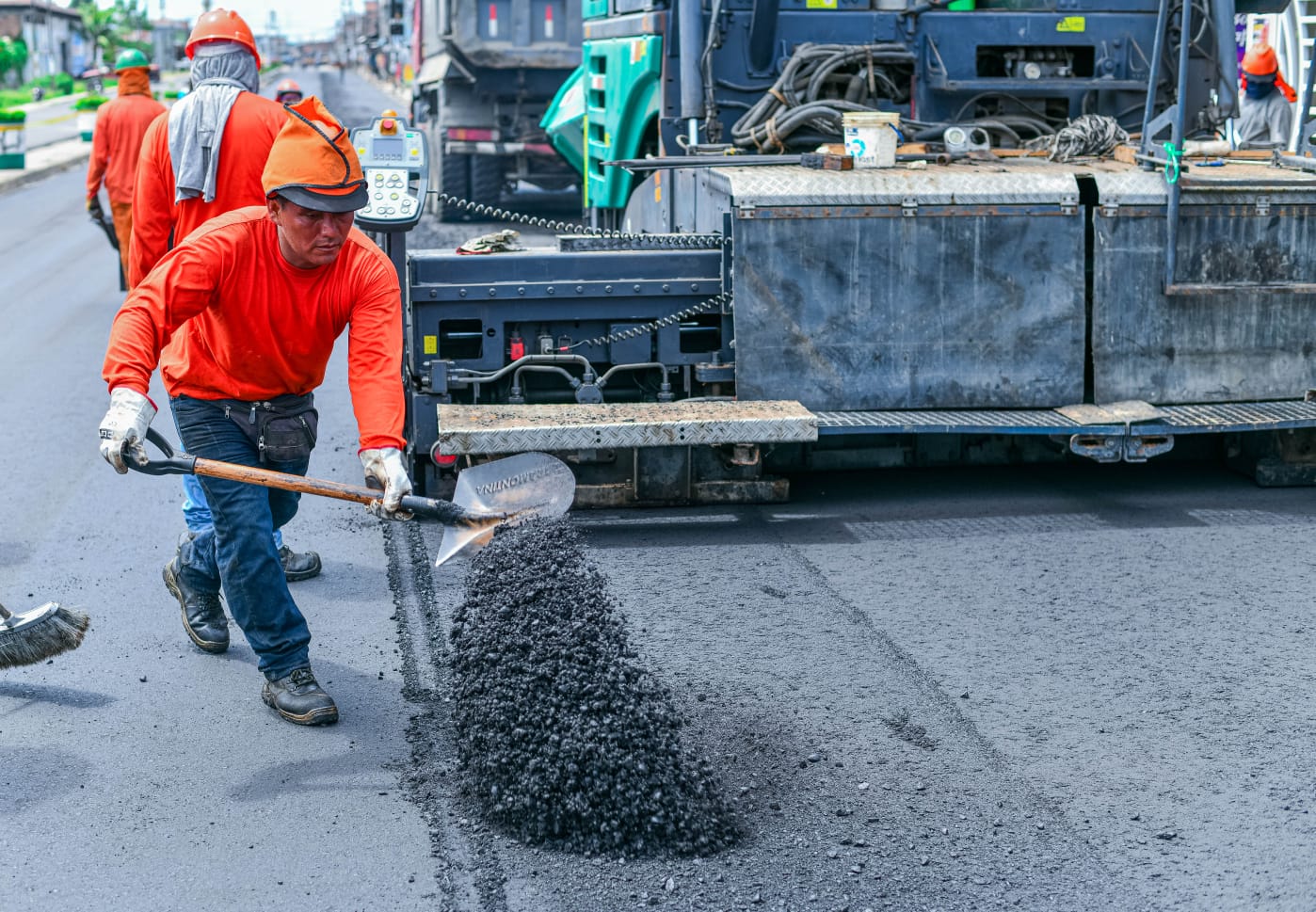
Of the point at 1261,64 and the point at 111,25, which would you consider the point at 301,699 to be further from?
the point at 111,25

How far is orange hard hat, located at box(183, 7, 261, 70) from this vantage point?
5953mm

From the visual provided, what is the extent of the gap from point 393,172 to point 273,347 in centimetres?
254

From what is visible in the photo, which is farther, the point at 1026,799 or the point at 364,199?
the point at 364,199

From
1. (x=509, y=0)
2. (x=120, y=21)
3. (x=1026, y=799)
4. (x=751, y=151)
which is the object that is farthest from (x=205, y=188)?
(x=120, y=21)

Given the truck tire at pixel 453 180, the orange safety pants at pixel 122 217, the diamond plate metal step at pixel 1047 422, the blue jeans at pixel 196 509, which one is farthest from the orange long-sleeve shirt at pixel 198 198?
the truck tire at pixel 453 180

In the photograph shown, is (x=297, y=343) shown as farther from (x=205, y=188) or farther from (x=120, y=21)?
(x=120, y=21)

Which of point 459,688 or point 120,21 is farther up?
point 120,21

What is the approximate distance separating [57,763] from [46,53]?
3112 inches

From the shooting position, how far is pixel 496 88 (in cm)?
1645

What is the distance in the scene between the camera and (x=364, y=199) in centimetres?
436

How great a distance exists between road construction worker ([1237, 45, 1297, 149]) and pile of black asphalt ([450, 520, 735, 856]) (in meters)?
7.43

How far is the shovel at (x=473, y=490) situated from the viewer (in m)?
4.22

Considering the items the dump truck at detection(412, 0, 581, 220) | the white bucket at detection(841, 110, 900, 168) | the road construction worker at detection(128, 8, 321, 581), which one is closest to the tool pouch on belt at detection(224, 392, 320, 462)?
the road construction worker at detection(128, 8, 321, 581)

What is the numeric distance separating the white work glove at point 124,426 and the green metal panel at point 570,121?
7196 mm
